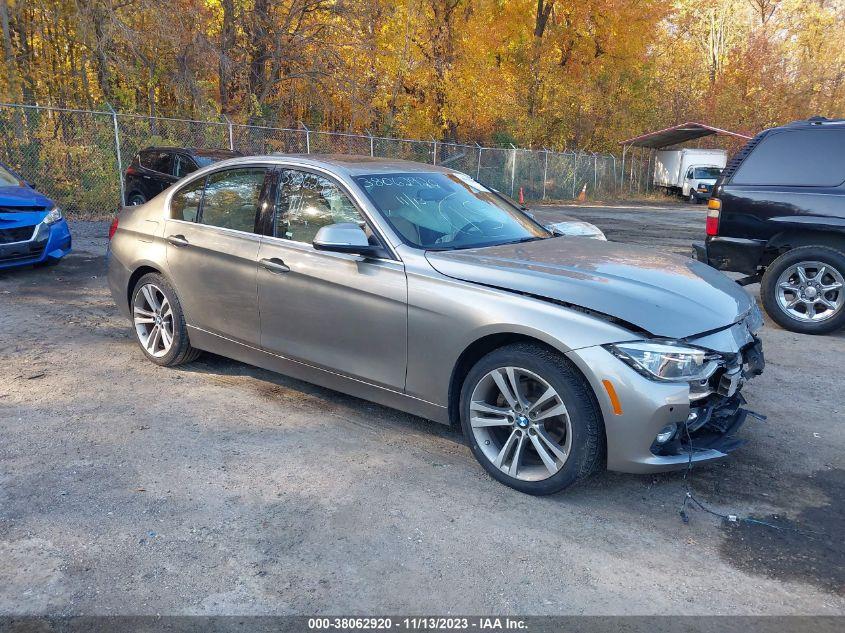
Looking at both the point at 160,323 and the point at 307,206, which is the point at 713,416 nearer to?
the point at 307,206

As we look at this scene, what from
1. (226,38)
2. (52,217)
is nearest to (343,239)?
(52,217)

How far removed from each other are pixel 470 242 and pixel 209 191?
211cm

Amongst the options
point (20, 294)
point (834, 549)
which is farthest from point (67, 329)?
point (834, 549)

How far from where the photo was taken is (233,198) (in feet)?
16.4

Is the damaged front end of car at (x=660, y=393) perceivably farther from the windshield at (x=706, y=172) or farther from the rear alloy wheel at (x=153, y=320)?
the windshield at (x=706, y=172)

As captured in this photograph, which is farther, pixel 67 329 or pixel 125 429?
pixel 67 329

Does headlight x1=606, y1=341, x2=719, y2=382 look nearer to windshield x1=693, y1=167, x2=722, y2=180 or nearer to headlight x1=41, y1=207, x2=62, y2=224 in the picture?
headlight x1=41, y1=207, x2=62, y2=224

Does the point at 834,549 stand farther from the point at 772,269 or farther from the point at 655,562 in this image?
the point at 772,269

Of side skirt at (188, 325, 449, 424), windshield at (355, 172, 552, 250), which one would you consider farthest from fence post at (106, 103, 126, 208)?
windshield at (355, 172, 552, 250)

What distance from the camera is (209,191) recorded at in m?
5.18

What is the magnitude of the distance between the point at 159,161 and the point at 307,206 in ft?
35.1

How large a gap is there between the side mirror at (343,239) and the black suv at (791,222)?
4435 mm

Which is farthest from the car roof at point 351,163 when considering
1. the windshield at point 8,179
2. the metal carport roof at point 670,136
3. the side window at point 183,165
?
the metal carport roof at point 670,136

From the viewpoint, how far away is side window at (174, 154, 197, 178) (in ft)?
43.5
